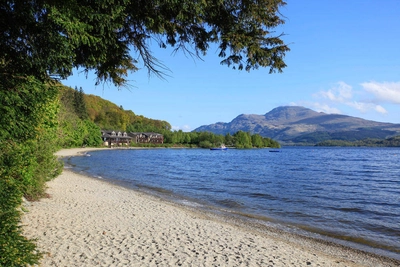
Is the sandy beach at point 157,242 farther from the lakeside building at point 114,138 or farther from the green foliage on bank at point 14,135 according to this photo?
the lakeside building at point 114,138

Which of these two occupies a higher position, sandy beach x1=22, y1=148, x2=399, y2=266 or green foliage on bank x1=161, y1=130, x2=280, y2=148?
green foliage on bank x1=161, y1=130, x2=280, y2=148

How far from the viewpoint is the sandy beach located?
7.35m

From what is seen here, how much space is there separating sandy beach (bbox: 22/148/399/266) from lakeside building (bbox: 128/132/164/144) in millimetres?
145016

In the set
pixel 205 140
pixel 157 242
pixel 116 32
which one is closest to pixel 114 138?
pixel 205 140

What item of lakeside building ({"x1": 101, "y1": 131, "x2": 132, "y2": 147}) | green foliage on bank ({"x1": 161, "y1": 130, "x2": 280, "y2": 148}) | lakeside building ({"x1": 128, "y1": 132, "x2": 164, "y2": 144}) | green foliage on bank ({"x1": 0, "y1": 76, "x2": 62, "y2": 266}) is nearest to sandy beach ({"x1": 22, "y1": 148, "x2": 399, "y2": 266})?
green foliage on bank ({"x1": 0, "y1": 76, "x2": 62, "y2": 266})

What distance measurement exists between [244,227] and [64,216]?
6.73 m

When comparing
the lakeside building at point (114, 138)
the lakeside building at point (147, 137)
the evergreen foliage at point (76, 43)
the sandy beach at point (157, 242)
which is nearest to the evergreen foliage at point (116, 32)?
the evergreen foliage at point (76, 43)

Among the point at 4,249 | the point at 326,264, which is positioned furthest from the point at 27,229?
the point at 326,264

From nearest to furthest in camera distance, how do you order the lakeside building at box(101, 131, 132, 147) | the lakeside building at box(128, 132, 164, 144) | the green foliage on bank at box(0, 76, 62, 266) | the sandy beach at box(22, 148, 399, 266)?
the green foliage on bank at box(0, 76, 62, 266) → the sandy beach at box(22, 148, 399, 266) → the lakeside building at box(101, 131, 132, 147) → the lakeside building at box(128, 132, 164, 144)

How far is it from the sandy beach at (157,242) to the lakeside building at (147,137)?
476ft

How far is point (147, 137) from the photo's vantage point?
527ft

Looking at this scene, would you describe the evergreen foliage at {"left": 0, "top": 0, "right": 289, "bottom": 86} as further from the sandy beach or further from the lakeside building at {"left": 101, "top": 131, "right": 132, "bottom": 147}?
the lakeside building at {"left": 101, "top": 131, "right": 132, "bottom": 147}

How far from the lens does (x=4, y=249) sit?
11.2ft

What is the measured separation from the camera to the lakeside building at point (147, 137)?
157 m
